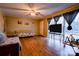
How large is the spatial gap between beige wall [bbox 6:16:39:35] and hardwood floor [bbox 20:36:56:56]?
0.17m

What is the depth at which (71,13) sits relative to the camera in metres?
1.65

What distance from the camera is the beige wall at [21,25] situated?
1779 millimetres

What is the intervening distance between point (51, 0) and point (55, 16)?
1.02 ft

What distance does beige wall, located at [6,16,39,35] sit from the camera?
1.78m

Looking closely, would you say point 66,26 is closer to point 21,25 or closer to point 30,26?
point 30,26

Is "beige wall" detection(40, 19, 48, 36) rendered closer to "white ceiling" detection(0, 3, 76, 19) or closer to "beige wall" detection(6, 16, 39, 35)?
"beige wall" detection(6, 16, 39, 35)

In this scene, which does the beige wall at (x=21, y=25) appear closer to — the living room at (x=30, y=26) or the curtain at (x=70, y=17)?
the living room at (x=30, y=26)

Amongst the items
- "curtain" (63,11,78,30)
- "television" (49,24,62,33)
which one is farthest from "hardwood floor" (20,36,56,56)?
"curtain" (63,11,78,30)

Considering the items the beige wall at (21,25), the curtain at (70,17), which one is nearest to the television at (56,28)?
the curtain at (70,17)

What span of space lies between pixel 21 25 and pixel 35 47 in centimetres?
52

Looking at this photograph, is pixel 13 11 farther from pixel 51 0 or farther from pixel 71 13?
pixel 71 13

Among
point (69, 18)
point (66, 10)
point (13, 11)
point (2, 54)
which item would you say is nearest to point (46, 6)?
point (66, 10)

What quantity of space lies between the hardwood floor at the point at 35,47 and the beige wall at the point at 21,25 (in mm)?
167

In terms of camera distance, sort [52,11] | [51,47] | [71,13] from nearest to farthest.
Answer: [71,13]
[52,11]
[51,47]
